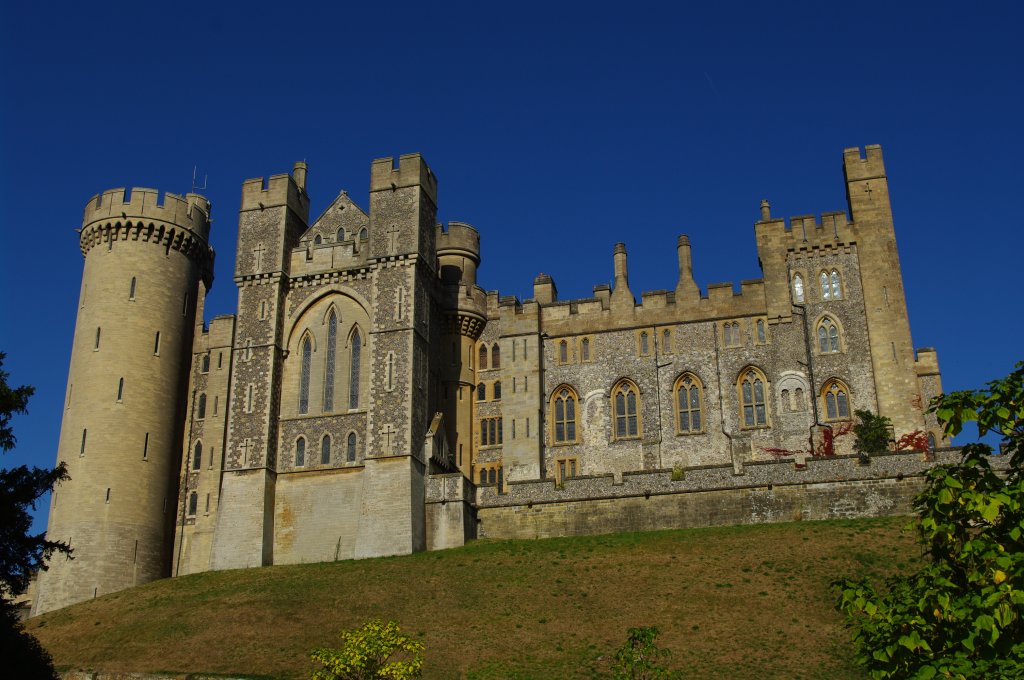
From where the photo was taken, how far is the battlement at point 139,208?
162 feet

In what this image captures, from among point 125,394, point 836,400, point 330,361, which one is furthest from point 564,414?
point 125,394

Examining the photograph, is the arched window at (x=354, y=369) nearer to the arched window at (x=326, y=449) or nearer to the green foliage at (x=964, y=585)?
the arched window at (x=326, y=449)

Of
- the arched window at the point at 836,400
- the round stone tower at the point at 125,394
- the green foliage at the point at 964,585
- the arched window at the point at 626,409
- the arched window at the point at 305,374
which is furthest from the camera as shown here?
the arched window at the point at 626,409

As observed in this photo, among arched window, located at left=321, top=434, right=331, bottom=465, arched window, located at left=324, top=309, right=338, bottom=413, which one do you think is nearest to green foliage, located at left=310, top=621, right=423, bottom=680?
arched window, located at left=321, top=434, right=331, bottom=465

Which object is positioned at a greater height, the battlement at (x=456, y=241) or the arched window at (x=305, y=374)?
the battlement at (x=456, y=241)

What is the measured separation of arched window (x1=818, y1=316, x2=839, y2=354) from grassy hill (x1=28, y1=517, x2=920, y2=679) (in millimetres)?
10312

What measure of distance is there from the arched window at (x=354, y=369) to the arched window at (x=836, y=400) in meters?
19.7

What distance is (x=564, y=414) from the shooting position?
48781 mm

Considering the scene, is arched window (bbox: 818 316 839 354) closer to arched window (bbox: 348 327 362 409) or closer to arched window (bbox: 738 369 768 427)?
arched window (bbox: 738 369 768 427)

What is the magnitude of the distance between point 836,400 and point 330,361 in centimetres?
2157

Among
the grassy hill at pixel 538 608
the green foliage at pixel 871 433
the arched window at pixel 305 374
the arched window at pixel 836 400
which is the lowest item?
the grassy hill at pixel 538 608

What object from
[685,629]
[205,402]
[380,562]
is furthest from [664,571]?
[205,402]

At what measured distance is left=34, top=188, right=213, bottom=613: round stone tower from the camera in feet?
145

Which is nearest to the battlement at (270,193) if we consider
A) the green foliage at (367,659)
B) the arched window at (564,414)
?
the arched window at (564,414)
